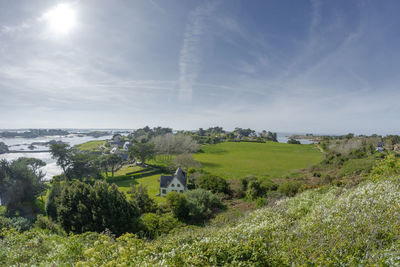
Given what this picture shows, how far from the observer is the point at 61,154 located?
123 ft

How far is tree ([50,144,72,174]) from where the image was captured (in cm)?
3675

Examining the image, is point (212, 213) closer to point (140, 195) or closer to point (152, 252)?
point (140, 195)

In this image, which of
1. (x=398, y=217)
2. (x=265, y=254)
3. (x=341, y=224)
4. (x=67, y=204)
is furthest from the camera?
(x=67, y=204)

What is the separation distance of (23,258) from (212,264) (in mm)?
7075

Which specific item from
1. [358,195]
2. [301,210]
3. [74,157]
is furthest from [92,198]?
[74,157]

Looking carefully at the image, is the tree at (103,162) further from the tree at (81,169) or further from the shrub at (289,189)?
the shrub at (289,189)

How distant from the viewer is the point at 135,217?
1761cm

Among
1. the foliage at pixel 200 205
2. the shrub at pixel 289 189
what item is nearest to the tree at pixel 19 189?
the foliage at pixel 200 205

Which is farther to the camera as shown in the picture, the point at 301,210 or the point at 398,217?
the point at 301,210

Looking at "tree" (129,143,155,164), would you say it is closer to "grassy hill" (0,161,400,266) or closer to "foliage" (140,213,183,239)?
"foliage" (140,213,183,239)

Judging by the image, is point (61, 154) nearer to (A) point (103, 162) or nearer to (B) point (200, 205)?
(A) point (103, 162)

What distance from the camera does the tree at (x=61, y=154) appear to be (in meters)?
36.8

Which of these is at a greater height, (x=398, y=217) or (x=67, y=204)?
(x=398, y=217)

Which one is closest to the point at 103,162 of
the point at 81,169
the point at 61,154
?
the point at 81,169
